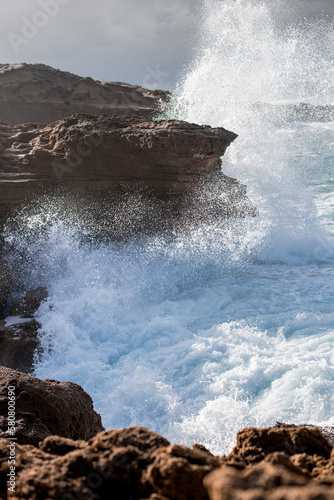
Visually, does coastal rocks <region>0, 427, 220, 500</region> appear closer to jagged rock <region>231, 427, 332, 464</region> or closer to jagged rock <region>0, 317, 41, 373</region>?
jagged rock <region>231, 427, 332, 464</region>

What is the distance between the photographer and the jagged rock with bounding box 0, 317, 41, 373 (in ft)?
17.5

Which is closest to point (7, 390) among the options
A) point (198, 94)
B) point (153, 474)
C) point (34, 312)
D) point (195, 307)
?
point (153, 474)

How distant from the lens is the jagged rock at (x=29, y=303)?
619 cm

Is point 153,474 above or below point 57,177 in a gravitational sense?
below

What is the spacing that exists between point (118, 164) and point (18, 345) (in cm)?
398

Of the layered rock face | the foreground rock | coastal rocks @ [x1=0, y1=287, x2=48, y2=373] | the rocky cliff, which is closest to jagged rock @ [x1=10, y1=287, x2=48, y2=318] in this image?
coastal rocks @ [x1=0, y1=287, x2=48, y2=373]

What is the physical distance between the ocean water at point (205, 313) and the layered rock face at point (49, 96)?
9.80m

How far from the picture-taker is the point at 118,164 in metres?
7.84

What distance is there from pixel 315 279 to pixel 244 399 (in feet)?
12.3

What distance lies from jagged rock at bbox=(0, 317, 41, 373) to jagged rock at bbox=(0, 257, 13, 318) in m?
0.96

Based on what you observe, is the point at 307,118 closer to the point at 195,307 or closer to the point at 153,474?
the point at 195,307

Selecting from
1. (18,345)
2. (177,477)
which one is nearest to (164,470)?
(177,477)

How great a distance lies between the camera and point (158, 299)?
716cm

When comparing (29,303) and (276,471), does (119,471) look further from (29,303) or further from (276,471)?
(29,303)
